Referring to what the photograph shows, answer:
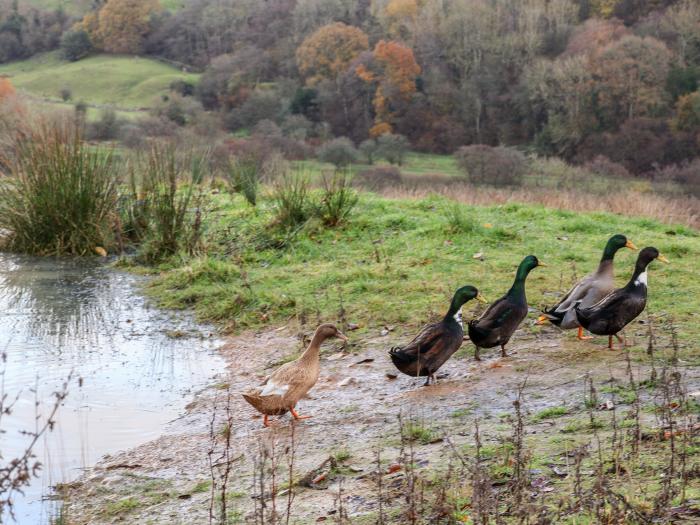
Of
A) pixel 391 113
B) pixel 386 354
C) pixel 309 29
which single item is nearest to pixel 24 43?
pixel 309 29

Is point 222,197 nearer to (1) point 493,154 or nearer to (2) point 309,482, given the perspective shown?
(2) point 309,482

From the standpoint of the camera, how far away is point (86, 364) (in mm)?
6527

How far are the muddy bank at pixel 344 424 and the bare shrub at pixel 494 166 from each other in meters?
37.0

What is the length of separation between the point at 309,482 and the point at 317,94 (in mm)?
64261

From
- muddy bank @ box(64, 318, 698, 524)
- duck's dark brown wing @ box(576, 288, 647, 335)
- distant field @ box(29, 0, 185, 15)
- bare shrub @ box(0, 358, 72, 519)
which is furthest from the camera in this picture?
distant field @ box(29, 0, 185, 15)

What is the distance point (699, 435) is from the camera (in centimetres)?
388

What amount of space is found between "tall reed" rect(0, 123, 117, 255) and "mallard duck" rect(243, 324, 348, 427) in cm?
575

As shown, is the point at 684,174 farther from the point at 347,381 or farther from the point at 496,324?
the point at 347,381

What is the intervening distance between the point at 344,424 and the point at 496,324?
1.34 meters

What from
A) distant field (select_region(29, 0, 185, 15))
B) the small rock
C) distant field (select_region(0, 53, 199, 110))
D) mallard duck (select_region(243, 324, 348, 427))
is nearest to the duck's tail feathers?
mallard duck (select_region(243, 324, 348, 427))

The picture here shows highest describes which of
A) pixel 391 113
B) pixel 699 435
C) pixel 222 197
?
pixel 699 435

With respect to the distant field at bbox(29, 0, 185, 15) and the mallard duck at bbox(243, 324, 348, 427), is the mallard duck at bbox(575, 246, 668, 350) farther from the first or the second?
the distant field at bbox(29, 0, 185, 15)

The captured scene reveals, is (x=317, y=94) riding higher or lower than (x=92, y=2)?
lower

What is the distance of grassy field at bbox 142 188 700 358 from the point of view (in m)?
7.39
